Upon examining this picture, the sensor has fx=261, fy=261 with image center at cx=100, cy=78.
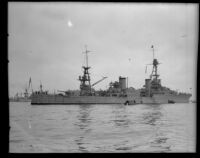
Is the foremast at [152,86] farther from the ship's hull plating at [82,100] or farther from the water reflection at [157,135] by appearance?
the water reflection at [157,135]

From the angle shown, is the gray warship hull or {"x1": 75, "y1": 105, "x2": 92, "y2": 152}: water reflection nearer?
{"x1": 75, "y1": 105, "x2": 92, "y2": 152}: water reflection

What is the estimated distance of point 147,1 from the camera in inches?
60.9

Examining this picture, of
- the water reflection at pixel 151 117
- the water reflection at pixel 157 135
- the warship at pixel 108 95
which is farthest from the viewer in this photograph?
the warship at pixel 108 95

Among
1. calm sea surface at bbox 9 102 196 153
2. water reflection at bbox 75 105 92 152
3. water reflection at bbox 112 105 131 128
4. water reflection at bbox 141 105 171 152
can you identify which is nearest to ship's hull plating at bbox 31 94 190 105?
water reflection at bbox 112 105 131 128

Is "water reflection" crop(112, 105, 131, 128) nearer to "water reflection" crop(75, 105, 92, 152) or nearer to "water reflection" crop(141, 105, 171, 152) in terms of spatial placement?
"water reflection" crop(141, 105, 171, 152)

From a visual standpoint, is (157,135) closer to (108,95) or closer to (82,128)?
(82,128)

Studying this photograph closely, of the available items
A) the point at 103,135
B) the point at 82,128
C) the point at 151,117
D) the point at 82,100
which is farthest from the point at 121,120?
the point at 82,100

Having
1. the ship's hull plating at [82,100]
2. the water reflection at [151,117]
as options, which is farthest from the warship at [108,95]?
the water reflection at [151,117]
